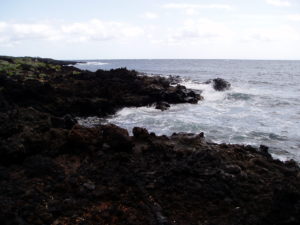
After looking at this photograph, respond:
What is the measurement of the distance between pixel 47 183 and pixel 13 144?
92.0 inches

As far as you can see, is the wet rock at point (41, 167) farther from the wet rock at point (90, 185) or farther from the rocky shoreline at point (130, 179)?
the wet rock at point (90, 185)

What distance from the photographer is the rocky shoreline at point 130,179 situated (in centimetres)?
731

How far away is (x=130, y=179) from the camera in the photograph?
352 inches

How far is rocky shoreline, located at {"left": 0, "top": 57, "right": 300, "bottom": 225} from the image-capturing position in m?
7.31

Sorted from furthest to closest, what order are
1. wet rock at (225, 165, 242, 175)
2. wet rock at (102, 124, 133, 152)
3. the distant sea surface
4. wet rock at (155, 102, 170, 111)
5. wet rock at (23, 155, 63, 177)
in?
wet rock at (155, 102, 170, 111) → the distant sea surface → wet rock at (102, 124, 133, 152) → wet rock at (225, 165, 242, 175) → wet rock at (23, 155, 63, 177)

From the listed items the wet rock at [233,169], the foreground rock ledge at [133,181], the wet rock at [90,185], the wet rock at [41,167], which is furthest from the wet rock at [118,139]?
the wet rock at [233,169]

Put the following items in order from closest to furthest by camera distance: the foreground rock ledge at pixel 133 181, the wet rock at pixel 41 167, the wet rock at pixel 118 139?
the foreground rock ledge at pixel 133 181 < the wet rock at pixel 41 167 < the wet rock at pixel 118 139

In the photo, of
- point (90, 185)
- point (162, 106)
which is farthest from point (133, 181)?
point (162, 106)

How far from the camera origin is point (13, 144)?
400 inches

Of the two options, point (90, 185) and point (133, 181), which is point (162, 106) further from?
point (90, 185)

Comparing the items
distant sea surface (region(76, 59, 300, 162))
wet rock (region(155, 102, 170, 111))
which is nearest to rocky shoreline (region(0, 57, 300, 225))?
distant sea surface (region(76, 59, 300, 162))

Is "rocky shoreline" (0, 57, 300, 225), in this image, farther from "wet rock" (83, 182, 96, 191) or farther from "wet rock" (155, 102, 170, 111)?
"wet rock" (155, 102, 170, 111)

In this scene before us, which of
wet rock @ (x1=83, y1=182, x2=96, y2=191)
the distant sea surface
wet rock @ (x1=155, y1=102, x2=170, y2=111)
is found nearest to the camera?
wet rock @ (x1=83, y1=182, x2=96, y2=191)

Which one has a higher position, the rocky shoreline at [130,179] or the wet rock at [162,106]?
the rocky shoreline at [130,179]
